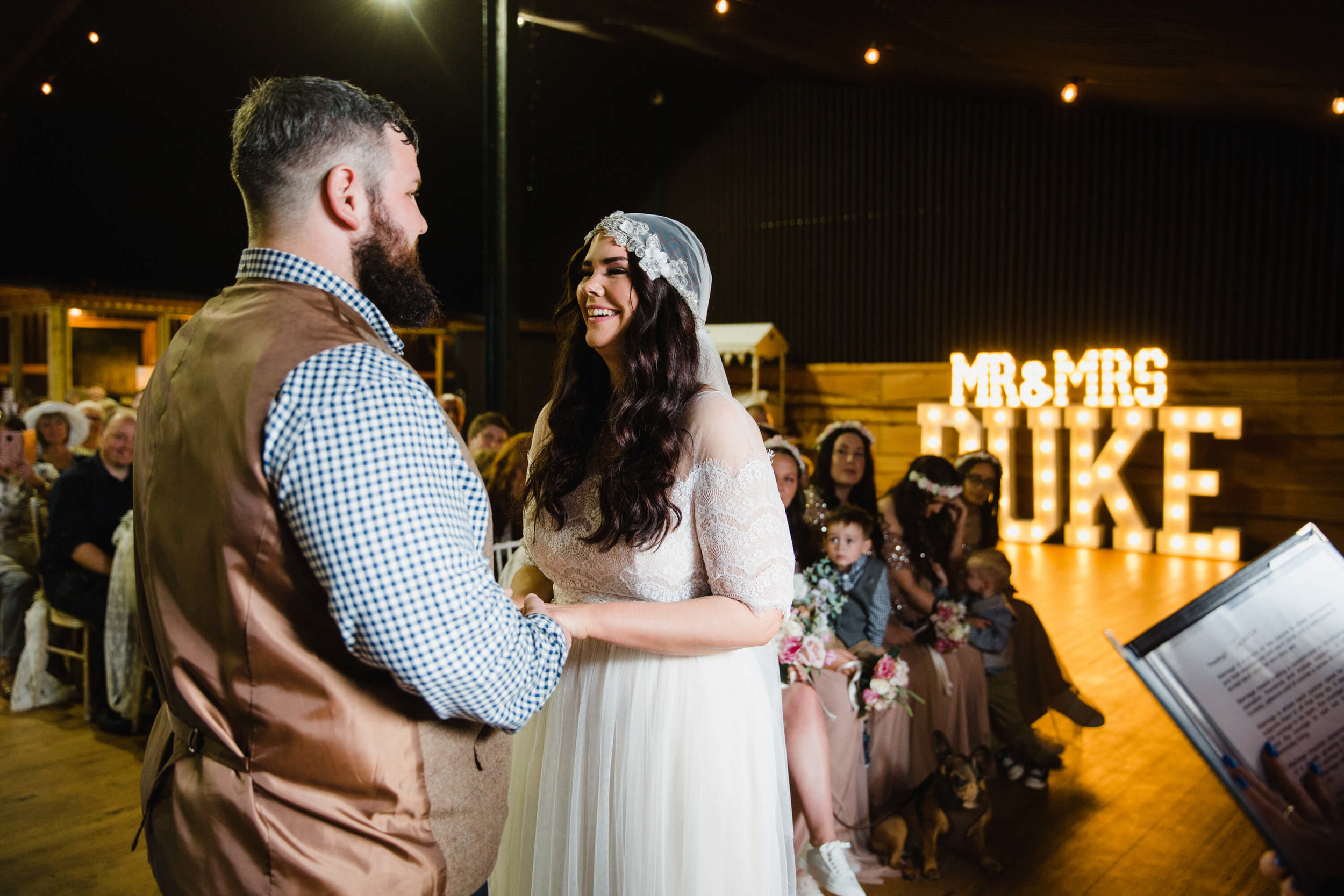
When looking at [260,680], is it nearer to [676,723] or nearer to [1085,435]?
[676,723]

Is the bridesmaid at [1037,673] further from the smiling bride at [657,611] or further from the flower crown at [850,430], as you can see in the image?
the smiling bride at [657,611]

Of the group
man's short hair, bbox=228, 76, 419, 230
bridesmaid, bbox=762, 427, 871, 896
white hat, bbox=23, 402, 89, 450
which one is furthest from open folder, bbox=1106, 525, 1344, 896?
white hat, bbox=23, 402, 89, 450

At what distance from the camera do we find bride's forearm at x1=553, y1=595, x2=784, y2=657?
151 centimetres

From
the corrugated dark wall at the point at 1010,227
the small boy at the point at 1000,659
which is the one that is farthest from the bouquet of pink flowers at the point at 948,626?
the corrugated dark wall at the point at 1010,227

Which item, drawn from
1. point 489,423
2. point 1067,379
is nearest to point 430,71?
point 489,423

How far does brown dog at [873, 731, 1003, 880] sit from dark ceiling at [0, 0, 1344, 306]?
3.13 meters

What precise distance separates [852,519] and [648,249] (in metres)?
1.78

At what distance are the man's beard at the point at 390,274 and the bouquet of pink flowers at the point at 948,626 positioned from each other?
2.61 m

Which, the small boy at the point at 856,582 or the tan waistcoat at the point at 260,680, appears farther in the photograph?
the small boy at the point at 856,582

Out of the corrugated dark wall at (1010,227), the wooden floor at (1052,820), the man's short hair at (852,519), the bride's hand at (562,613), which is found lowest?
the wooden floor at (1052,820)

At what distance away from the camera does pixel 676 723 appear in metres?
1.66

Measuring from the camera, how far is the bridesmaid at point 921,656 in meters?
3.16

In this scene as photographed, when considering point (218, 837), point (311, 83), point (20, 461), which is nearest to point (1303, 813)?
point (218, 837)

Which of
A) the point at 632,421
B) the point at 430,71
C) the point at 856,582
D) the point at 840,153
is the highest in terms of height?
the point at 430,71
